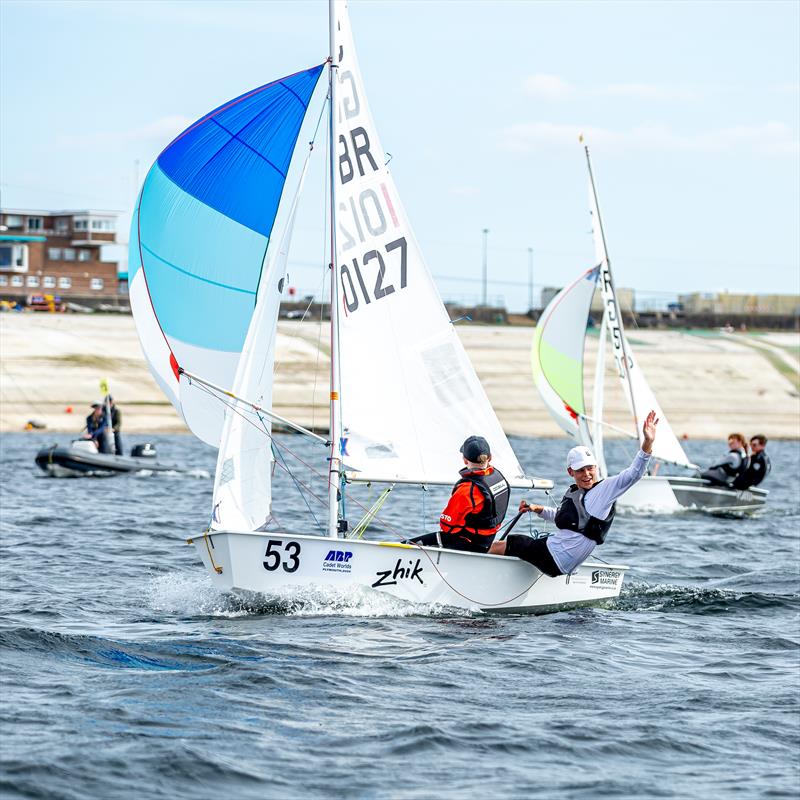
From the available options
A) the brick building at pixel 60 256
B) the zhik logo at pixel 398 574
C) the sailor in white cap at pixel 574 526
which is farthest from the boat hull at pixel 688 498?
the brick building at pixel 60 256

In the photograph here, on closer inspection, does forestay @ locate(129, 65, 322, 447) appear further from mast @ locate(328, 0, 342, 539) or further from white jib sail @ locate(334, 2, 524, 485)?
white jib sail @ locate(334, 2, 524, 485)

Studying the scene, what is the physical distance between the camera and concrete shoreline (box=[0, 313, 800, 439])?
45250 mm

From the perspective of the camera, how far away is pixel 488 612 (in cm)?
1113

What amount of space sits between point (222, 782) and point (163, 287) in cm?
549

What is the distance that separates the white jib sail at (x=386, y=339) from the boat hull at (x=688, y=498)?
1006cm

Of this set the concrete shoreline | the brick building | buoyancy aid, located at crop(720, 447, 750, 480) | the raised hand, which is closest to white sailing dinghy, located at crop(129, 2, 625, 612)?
the raised hand

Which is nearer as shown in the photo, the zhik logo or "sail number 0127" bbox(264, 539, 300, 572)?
"sail number 0127" bbox(264, 539, 300, 572)

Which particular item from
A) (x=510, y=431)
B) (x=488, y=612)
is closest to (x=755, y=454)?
(x=488, y=612)

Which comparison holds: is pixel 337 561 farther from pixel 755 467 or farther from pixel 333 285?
pixel 755 467

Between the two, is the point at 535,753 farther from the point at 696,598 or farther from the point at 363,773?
the point at 696,598

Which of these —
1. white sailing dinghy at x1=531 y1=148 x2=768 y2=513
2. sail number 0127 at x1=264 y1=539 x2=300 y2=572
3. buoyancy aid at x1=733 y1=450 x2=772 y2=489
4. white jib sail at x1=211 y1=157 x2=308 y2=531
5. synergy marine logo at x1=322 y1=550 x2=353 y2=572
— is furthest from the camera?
white sailing dinghy at x1=531 y1=148 x2=768 y2=513

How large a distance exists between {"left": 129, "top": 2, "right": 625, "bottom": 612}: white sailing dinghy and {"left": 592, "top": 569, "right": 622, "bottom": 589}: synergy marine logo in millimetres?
15

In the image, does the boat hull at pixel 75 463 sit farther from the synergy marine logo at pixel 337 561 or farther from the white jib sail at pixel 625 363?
the synergy marine logo at pixel 337 561

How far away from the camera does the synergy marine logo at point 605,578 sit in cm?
1178
